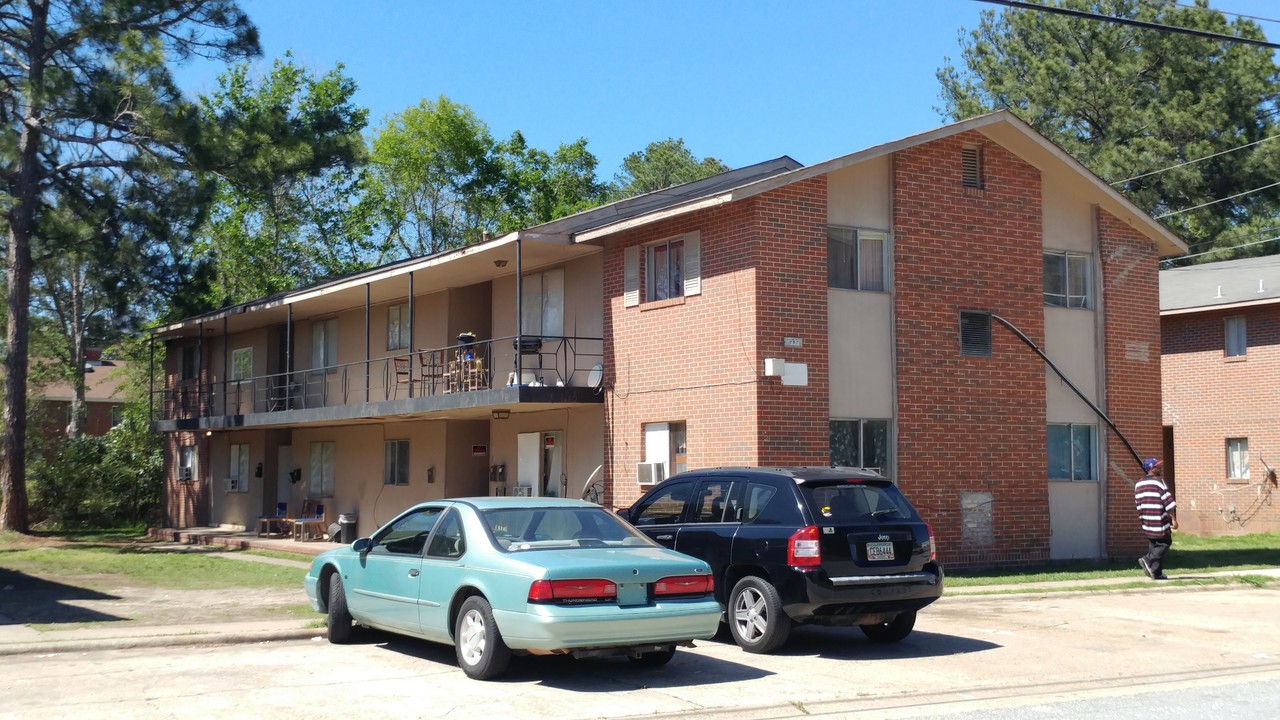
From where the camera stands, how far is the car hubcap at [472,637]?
9938 mm

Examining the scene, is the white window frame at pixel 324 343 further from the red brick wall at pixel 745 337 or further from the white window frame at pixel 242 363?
the red brick wall at pixel 745 337

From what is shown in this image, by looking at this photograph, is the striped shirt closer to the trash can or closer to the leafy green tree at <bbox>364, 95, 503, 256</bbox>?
the trash can

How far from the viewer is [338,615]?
39.0 feet

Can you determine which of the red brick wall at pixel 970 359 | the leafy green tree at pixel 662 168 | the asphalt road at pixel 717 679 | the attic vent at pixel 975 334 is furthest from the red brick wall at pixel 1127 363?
the leafy green tree at pixel 662 168

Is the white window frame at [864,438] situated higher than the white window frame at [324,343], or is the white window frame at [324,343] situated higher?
the white window frame at [324,343]

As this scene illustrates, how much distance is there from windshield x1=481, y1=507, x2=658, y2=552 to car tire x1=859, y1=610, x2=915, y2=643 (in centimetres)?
299

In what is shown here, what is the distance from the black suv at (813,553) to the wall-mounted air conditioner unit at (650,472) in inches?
285

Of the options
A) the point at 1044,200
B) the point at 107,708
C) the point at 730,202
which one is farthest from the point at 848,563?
the point at 1044,200

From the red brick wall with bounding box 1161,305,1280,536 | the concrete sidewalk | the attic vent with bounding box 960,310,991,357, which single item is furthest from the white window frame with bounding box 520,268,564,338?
the red brick wall with bounding box 1161,305,1280,536

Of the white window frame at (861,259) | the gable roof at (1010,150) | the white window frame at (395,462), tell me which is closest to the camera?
the gable roof at (1010,150)

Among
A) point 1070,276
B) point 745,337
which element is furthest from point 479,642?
point 1070,276

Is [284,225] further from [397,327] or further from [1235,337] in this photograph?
[1235,337]

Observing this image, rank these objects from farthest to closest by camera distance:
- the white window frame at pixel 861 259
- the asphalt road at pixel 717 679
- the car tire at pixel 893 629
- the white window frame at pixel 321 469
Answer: the white window frame at pixel 321 469
the white window frame at pixel 861 259
the car tire at pixel 893 629
the asphalt road at pixel 717 679

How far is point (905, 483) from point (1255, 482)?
15.5 meters
